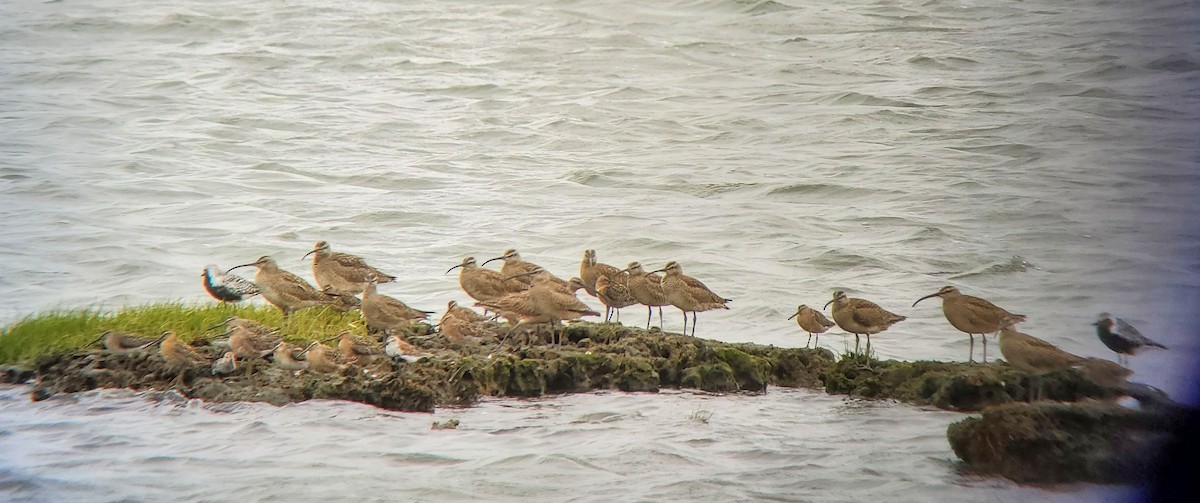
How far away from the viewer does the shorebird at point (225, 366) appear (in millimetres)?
8906

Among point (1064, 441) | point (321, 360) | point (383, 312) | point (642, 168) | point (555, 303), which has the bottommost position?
point (1064, 441)

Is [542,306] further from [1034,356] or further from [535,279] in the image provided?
[1034,356]

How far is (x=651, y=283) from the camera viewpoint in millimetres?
10891

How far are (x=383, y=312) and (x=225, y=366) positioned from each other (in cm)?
144

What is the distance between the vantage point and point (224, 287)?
10906 mm

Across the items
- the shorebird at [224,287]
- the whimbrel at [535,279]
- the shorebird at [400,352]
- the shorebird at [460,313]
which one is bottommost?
the shorebird at [400,352]

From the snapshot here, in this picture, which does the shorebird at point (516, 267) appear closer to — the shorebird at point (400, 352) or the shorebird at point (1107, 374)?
the shorebird at point (400, 352)

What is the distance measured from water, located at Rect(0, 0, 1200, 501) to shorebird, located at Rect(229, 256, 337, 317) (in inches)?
82.3

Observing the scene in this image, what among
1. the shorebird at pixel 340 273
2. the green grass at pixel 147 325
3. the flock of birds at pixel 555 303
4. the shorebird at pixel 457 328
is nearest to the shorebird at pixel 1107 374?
the flock of birds at pixel 555 303

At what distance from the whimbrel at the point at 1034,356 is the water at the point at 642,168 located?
27.4 inches

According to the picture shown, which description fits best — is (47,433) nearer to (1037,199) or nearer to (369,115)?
(1037,199)

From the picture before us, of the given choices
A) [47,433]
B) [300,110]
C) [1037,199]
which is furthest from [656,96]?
[47,433]

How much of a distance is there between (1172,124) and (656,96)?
11.6 metres

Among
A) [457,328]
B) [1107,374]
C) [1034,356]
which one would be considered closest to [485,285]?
[457,328]
